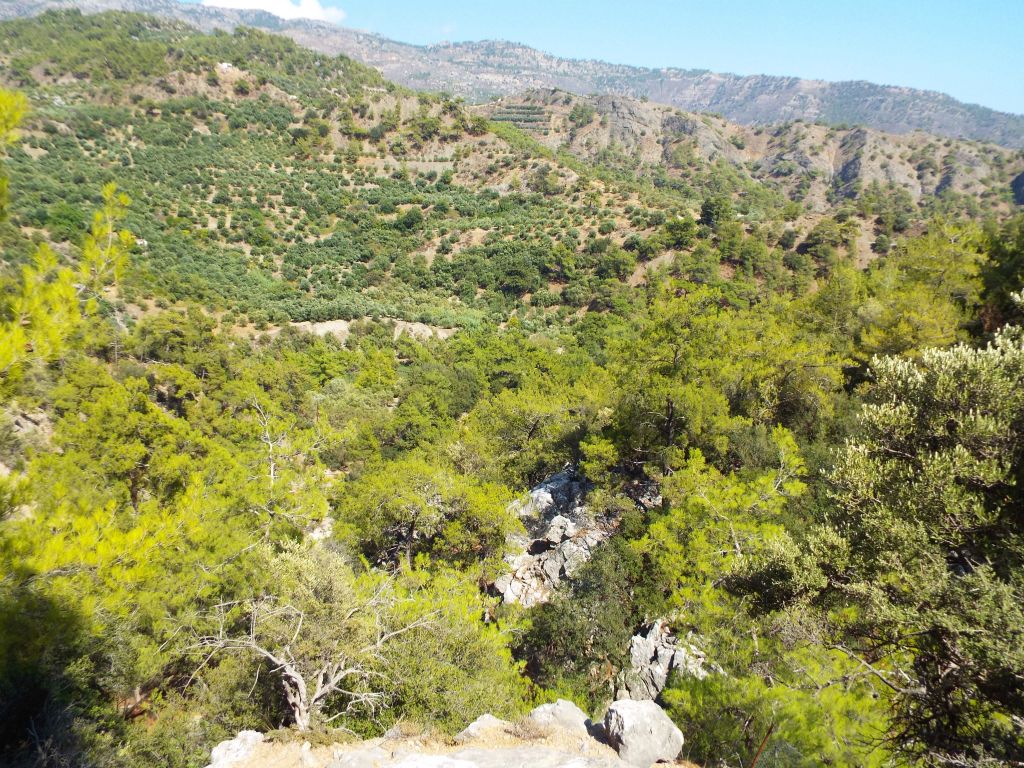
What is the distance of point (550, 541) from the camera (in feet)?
74.5

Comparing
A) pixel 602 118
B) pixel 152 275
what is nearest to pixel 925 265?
pixel 152 275

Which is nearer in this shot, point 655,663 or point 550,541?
point 655,663

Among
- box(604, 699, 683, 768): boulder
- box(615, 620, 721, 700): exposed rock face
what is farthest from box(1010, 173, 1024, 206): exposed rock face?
box(604, 699, 683, 768): boulder

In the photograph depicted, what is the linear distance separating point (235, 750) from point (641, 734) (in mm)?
8159

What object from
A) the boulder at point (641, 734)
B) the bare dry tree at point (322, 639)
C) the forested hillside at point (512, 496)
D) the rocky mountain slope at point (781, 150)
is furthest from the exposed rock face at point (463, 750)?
the rocky mountain slope at point (781, 150)

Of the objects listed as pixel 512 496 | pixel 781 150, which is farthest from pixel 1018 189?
pixel 512 496

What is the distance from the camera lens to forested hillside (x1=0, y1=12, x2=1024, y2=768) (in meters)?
6.94

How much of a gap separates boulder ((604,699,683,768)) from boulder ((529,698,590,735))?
0.78 metres

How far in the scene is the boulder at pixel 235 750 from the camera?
9.14m

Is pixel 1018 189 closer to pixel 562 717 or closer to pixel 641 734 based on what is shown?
pixel 641 734

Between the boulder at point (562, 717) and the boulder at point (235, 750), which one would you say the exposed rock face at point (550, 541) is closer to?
the boulder at point (562, 717)

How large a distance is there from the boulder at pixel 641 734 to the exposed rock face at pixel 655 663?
12.2 ft

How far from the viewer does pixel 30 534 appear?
9086 millimetres

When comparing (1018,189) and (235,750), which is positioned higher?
(1018,189)
